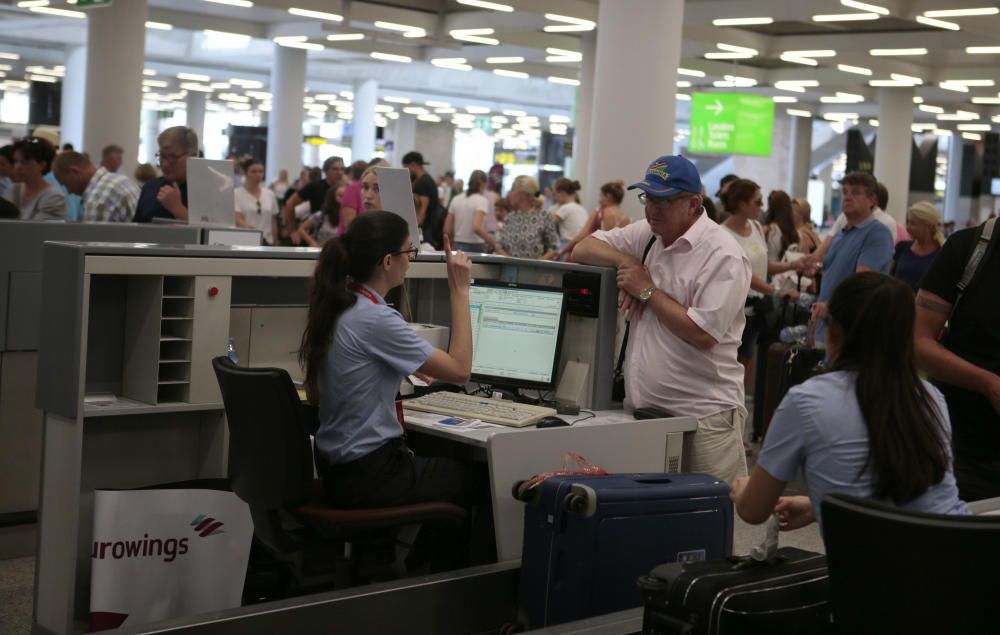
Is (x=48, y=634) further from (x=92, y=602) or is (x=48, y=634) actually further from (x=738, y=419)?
(x=738, y=419)

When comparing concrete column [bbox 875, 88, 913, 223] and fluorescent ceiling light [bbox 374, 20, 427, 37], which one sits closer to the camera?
fluorescent ceiling light [bbox 374, 20, 427, 37]

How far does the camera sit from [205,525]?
377 cm

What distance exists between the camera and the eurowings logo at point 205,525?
148 inches

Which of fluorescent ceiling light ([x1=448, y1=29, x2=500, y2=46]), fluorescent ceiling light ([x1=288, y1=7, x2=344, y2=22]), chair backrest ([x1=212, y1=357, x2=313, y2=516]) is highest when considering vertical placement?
fluorescent ceiling light ([x1=448, y1=29, x2=500, y2=46])

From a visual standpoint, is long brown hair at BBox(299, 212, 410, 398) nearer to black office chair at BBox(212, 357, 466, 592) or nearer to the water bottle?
black office chair at BBox(212, 357, 466, 592)

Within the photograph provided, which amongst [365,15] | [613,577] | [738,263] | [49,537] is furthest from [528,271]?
[365,15]

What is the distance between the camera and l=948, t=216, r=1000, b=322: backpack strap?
3338mm

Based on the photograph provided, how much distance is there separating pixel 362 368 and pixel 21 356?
1.96m

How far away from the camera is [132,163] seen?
13414mm

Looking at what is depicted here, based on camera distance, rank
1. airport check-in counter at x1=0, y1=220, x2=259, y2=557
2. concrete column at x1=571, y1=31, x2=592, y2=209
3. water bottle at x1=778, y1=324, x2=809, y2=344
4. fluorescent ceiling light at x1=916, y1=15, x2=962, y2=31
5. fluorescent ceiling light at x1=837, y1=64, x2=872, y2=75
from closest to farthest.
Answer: airport check-in counter at x1=0, y1=220, x2=259, y2=557
water bottle at x1=778, y1=324, x2=809, y2=344
fluorescent ceiling light at x1=916, y1=15, x2=962, y2=31
concrete column at x1=571, y1=31, x2=592, y2=209
fluorescent ceiling light at x1=837, y1=64, x2=872, y2=75

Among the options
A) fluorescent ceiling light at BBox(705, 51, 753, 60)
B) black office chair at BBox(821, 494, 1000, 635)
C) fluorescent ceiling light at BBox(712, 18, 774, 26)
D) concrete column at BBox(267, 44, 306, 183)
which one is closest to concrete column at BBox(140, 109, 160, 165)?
concrete column at BBox(267, 44, 306, 183)

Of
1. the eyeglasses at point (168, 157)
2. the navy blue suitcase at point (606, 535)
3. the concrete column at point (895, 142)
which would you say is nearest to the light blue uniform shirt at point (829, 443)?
the navy blue suitcase at point (606, 535)

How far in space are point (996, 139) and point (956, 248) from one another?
19231 mm

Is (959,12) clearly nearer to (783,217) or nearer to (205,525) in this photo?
(783,217)
